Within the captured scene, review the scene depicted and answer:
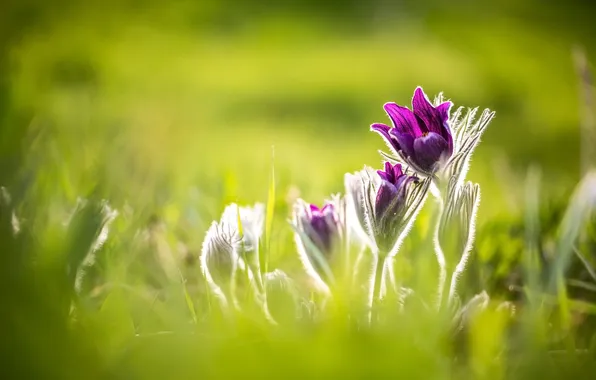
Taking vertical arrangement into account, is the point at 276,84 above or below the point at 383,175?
above

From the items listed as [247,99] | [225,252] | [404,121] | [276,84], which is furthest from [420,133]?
[276,84]

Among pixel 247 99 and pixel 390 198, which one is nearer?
pixel 390 198

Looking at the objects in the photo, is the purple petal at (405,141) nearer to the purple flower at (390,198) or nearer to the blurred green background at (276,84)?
the purple flower at (390,198)

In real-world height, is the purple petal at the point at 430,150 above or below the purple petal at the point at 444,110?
below

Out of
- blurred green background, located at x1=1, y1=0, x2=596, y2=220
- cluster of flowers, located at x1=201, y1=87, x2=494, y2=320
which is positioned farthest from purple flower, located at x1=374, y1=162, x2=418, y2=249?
blurred green background, located at x1=1, y1=0, x2=596, y2=220

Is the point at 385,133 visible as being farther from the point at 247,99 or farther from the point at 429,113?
the point at 247,99

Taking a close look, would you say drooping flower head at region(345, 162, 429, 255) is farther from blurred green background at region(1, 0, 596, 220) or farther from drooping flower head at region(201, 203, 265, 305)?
blurred green background at region(1, 0, 596, 220)

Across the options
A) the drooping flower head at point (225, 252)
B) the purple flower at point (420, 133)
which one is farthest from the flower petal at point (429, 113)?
the drooping flower head at point (225, 252)

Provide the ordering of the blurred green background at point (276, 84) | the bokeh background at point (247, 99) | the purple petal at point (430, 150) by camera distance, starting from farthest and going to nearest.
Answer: the blurred green background at point (276, 84)
the bokeh background at point (247, 99)
the purple petal at point (430, 150)
